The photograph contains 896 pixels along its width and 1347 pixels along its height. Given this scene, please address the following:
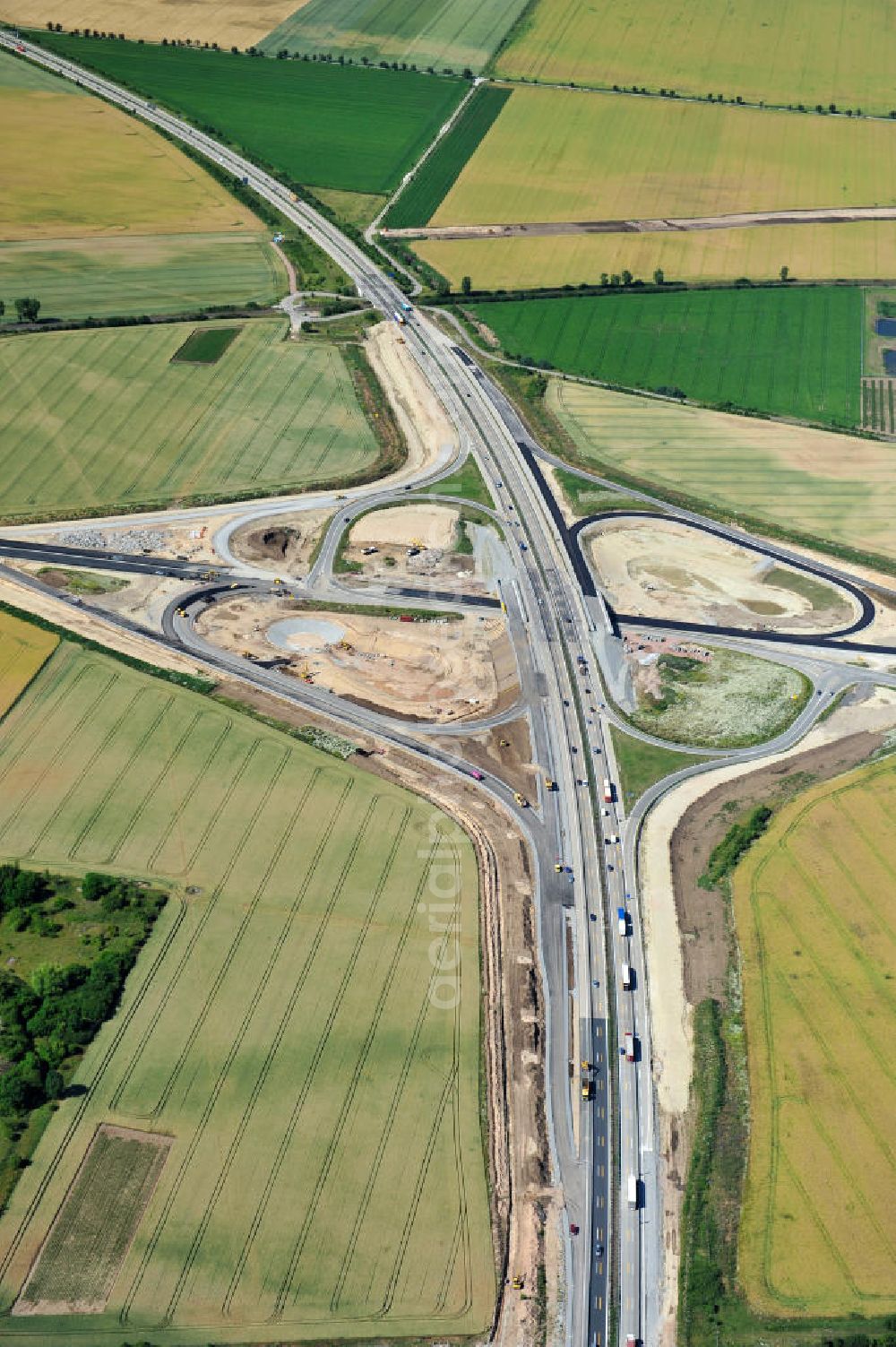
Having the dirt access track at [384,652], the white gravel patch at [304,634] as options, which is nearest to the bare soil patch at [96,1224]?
the dirt access track at [384,652]

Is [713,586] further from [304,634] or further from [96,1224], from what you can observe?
[96,1224]

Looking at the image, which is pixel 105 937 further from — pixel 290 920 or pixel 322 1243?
pixel 322 1243

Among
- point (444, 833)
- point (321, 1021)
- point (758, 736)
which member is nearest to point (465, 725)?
point (444, 833)

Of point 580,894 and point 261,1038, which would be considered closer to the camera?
point 261,1038

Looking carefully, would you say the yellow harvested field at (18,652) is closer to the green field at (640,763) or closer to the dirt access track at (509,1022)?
the dirt access track at (509,1022)

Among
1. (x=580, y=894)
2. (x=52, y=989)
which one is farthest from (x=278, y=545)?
(x=52, y=989)

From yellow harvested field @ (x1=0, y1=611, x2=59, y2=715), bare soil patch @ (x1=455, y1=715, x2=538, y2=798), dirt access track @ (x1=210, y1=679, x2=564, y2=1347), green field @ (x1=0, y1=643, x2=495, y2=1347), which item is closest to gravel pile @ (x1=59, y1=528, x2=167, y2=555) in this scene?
yellow harvested field @ (x1=0, y1=611, x2=59, y2=715)

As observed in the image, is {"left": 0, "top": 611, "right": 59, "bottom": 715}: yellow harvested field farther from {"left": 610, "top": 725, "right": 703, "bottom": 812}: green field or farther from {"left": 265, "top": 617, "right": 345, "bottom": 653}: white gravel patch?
{"left": 610, "top": 725, "right": 703, "bottom": 812}: green field
